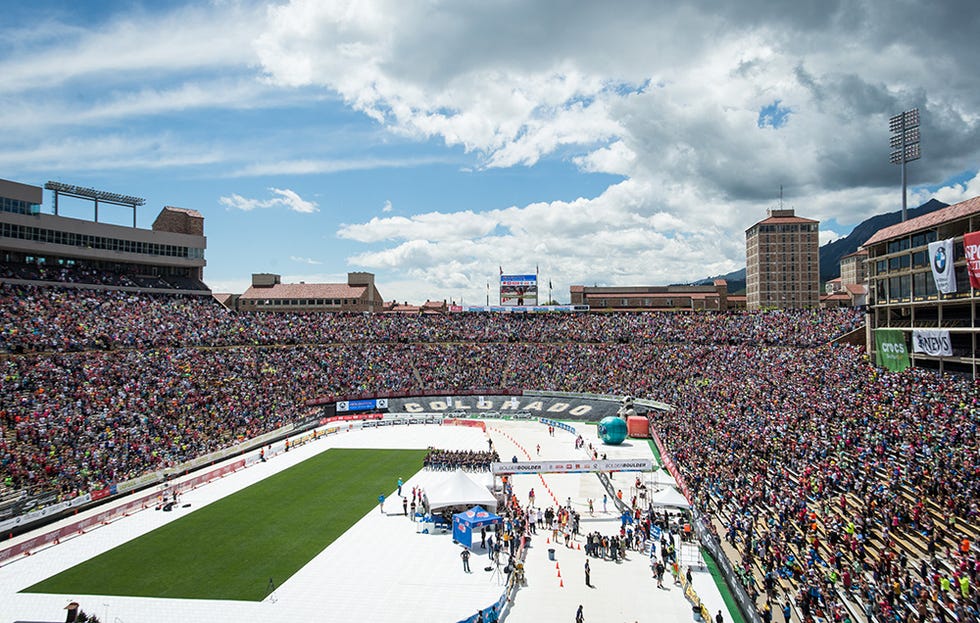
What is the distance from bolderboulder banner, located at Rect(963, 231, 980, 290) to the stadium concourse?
2035 cm

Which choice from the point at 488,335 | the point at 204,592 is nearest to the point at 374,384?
the point at 488,335

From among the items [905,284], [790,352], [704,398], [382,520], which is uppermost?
[905,284]

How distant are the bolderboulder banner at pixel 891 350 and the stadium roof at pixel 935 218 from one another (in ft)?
19.6

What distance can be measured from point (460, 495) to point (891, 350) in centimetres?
2808

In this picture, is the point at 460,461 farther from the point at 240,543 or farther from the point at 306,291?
the point at 306,291

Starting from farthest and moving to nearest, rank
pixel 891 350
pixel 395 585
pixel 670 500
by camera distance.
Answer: pixel 891 350 → pixel 670 500 → pixel 395 585

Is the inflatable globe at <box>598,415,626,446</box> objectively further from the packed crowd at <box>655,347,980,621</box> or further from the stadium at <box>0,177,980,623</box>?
the packed crowd at <box>655,347,980,621</box>

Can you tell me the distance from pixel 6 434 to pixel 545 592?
3060 centimetres

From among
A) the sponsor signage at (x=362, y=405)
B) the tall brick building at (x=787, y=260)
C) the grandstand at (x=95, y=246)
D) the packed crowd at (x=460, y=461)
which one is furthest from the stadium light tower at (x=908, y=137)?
the tall brick building at (x=787, y=260)

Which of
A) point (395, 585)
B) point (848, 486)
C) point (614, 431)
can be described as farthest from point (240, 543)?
point (614, 431)

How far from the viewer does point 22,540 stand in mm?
26281

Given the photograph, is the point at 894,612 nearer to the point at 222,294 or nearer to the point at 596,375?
the point at 596,375

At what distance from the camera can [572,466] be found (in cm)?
3184

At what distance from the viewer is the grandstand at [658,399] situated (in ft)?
67.8
